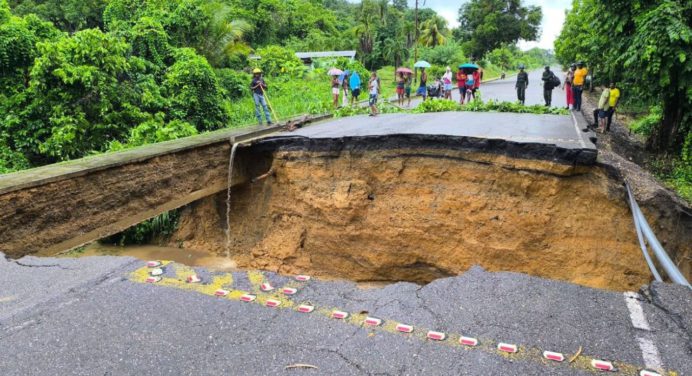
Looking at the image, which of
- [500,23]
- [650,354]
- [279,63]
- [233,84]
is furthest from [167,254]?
[500,23]

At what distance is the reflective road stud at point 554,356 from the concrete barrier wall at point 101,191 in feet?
19.3

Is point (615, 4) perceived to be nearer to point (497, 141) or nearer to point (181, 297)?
point (497, 141)

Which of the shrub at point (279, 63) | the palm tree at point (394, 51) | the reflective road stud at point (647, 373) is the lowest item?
the reflective road stud at point (647, 373)

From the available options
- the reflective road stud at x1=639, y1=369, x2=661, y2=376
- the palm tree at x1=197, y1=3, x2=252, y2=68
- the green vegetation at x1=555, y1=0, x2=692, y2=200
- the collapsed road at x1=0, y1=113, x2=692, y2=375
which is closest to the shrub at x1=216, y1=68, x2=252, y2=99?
the palm tree at x1=197, y1=3, x2=252, y2=68

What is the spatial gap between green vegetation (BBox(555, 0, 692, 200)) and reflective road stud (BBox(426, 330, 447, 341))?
22.1ft

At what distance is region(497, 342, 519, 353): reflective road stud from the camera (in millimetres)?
2656

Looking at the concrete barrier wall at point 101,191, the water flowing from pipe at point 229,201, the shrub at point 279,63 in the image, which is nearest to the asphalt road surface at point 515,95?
the shrub at point 279,63

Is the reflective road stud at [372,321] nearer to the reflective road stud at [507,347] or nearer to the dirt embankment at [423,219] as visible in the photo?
the reflective road stud at [507,347]

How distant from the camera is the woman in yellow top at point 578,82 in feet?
39.8

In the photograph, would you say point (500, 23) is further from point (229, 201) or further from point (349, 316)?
point (349, 316)

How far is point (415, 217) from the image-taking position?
735 cm

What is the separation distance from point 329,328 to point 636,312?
2.11 meters

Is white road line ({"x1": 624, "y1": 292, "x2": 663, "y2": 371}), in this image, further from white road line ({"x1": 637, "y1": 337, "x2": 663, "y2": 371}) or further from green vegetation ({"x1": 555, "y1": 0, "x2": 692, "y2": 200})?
green vegetation ({"x1": 555, "y1": 0, "x2": 692, "y2": 200})

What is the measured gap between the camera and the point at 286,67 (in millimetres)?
25297
